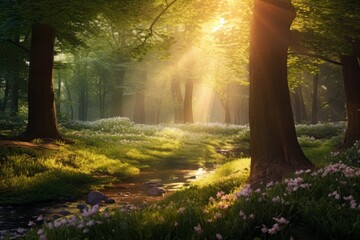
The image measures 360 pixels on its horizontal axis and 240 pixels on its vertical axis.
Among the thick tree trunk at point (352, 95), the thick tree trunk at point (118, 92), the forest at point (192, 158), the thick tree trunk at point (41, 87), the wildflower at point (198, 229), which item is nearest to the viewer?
the wildflower at point (198, 229)

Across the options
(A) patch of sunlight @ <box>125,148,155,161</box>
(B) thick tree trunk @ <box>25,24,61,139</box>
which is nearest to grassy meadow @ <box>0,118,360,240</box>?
(B) thick tree trunk @ <box>25,24,61,139</box>

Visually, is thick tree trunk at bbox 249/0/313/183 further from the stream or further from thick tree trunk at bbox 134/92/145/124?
thick tree trunk at bbox 134/92/145/124

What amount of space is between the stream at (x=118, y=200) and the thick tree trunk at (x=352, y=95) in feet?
22.2

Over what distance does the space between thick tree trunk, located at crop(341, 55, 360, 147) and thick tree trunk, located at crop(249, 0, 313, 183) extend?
391 inches

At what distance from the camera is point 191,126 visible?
137ft

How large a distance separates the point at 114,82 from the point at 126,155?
32.2m

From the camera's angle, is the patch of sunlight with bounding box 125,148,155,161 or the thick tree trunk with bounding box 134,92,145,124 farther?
the thick tree trunk with bounding box 134,92,145,124

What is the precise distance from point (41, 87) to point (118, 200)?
8.62m

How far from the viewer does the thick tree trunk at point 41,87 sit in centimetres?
1770

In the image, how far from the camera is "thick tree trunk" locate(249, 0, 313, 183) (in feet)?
31.1

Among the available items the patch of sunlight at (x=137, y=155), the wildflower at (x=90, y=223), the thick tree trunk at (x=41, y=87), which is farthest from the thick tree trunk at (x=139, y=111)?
the wildflower at (x=90, y=223)

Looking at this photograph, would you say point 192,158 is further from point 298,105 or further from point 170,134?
point 298,105

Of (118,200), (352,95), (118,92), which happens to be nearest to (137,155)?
(118,200)

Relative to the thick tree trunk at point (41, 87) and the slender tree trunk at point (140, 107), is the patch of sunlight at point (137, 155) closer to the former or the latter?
the thick tree trunk at point (41, 87)
